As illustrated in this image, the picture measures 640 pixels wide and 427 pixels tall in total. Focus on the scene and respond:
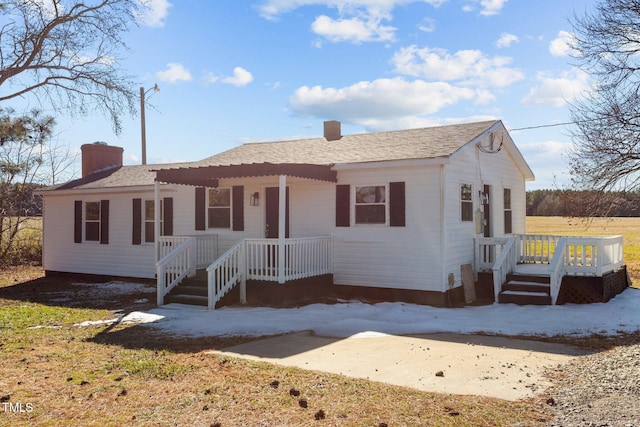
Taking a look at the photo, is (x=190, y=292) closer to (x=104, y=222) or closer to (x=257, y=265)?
(x=257, y=265)

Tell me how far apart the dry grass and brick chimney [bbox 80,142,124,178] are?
1444cm

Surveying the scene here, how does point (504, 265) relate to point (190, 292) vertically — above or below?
above

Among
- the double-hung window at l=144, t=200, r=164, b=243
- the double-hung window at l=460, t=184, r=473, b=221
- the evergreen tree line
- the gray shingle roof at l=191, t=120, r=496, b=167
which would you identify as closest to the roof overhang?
the gray shingle roof at l=191, t=120, r=496, b=167

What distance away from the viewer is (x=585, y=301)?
488 inches

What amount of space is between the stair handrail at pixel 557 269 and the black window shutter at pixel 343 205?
479 centimetres

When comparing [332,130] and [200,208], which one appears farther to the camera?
[332,130]

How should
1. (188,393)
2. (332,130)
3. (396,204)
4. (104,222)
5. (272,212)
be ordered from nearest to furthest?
(188,393) → (396,204) → (272,212) → (332,130) → (104,222)

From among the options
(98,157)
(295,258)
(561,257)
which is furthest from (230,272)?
(98,157)

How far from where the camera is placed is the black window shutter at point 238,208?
48.8 ft

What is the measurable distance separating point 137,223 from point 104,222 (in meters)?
1.72

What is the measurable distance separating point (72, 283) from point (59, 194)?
3627 mm

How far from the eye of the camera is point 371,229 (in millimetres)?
13086

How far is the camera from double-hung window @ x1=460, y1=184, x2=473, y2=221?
524 inches

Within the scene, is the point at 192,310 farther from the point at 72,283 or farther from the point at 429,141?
the point at 72,283
